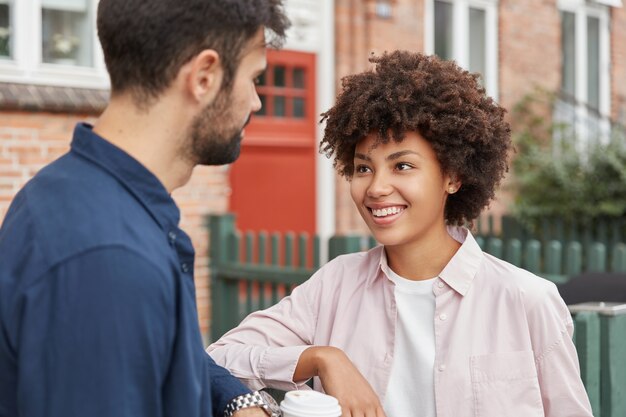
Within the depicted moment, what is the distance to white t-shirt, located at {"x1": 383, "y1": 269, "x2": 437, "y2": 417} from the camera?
2.03m

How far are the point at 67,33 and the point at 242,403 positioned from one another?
18.2 ft

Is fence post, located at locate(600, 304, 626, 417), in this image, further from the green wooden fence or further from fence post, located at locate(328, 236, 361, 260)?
fence post, located at locate(328, 236, 361, 260)

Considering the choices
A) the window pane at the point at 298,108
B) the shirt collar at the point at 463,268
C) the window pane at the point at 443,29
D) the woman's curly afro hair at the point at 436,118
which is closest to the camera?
the shirt collar at the point at 463,268

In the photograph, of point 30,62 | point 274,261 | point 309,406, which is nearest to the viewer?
point 309,406

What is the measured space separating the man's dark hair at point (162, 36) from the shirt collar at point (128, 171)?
103 mm

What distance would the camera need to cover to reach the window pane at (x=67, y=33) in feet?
22.0

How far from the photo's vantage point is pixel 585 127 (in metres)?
11.4

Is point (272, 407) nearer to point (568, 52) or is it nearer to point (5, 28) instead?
point (5, 28)

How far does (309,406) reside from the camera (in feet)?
5.44

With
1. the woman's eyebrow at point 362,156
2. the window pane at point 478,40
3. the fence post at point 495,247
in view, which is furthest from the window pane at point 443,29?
the woman's eyebrow at point 362,156

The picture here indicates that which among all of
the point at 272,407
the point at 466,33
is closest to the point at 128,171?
the point at 272,407

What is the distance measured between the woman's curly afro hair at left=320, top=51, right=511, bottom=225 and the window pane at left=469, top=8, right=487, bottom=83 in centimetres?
851

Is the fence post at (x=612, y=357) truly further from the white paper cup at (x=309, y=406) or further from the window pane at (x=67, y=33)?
the window pane at (x=67, y=33)

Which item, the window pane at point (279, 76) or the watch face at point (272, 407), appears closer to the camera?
the watch face at point (272, 407)
